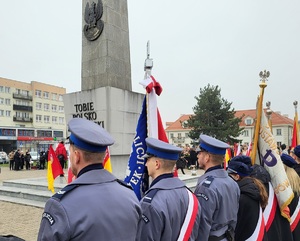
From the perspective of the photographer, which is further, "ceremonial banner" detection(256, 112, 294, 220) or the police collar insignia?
"ceremonial banner" detection(256, 112, 294, 220)

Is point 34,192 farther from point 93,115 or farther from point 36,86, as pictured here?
point 36,86

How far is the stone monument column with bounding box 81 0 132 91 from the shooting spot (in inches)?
389

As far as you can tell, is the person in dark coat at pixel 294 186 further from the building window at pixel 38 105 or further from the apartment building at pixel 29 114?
the building window at pixel 38 105

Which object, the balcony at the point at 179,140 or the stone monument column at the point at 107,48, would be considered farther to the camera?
the balcony at the point at 179,140

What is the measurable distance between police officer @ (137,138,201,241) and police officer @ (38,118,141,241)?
25 cm

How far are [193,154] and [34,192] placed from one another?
1570 centimetres

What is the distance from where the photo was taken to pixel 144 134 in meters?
3.56

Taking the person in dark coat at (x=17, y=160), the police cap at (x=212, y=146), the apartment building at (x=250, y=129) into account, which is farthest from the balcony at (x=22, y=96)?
the police cap at (x=212, y=146)

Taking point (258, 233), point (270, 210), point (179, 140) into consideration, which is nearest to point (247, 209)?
point (258, 233)

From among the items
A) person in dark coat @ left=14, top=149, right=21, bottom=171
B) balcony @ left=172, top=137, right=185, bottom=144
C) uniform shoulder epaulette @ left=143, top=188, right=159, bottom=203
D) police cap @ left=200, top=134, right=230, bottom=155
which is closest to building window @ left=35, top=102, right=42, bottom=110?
balcony @ left=172, top=137, right=185, bottom=144

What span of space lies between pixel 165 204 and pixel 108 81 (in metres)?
7.98

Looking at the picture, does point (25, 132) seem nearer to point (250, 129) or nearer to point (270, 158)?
point (250, 129)

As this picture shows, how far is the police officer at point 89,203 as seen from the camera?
1.62m

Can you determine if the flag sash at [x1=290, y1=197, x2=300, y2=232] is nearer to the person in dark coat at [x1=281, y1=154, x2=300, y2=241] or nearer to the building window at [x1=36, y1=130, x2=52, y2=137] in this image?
the person in dark coat at [x1=281, y1=154, x2=300, y2=241]
